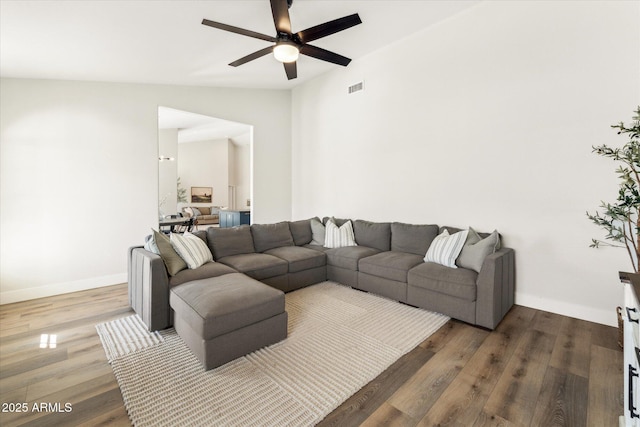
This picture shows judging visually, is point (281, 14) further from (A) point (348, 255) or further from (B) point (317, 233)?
(B) point (317, 233)

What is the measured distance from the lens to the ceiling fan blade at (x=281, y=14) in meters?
2.24

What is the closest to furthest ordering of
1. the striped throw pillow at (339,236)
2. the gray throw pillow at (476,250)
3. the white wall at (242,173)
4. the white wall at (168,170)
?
1. the gray throw pillow at (476,250)
2. the striped throw pillow at (339,236)
3. the white wall at (168,170)
4. the white wall at (242,173)

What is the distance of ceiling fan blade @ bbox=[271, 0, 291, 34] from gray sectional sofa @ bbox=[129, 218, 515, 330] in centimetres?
236

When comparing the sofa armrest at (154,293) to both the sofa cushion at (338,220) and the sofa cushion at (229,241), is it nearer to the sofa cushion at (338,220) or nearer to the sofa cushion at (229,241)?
the sofa cushion at (229,241)

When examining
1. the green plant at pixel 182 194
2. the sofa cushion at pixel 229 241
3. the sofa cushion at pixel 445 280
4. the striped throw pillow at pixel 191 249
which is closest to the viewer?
the sofa cushion at pixel 445 280

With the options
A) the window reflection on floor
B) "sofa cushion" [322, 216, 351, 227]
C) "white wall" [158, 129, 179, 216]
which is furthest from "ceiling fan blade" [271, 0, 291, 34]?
"white wall" [158, 129, 179, 216]

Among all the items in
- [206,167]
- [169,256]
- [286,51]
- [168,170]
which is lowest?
[169,256]

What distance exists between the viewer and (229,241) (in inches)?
150

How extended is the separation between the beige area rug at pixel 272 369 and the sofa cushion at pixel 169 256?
0.60 m

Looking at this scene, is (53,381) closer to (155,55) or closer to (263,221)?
(155,55)

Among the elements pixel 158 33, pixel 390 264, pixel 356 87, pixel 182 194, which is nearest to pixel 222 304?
pixel 390 264

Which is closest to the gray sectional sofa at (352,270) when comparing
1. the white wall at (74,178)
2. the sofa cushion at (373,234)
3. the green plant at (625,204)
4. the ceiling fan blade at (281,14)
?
the sofa cushion at (373,234)

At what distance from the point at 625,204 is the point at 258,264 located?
346 centimetres

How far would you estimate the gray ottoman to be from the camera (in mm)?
2109
